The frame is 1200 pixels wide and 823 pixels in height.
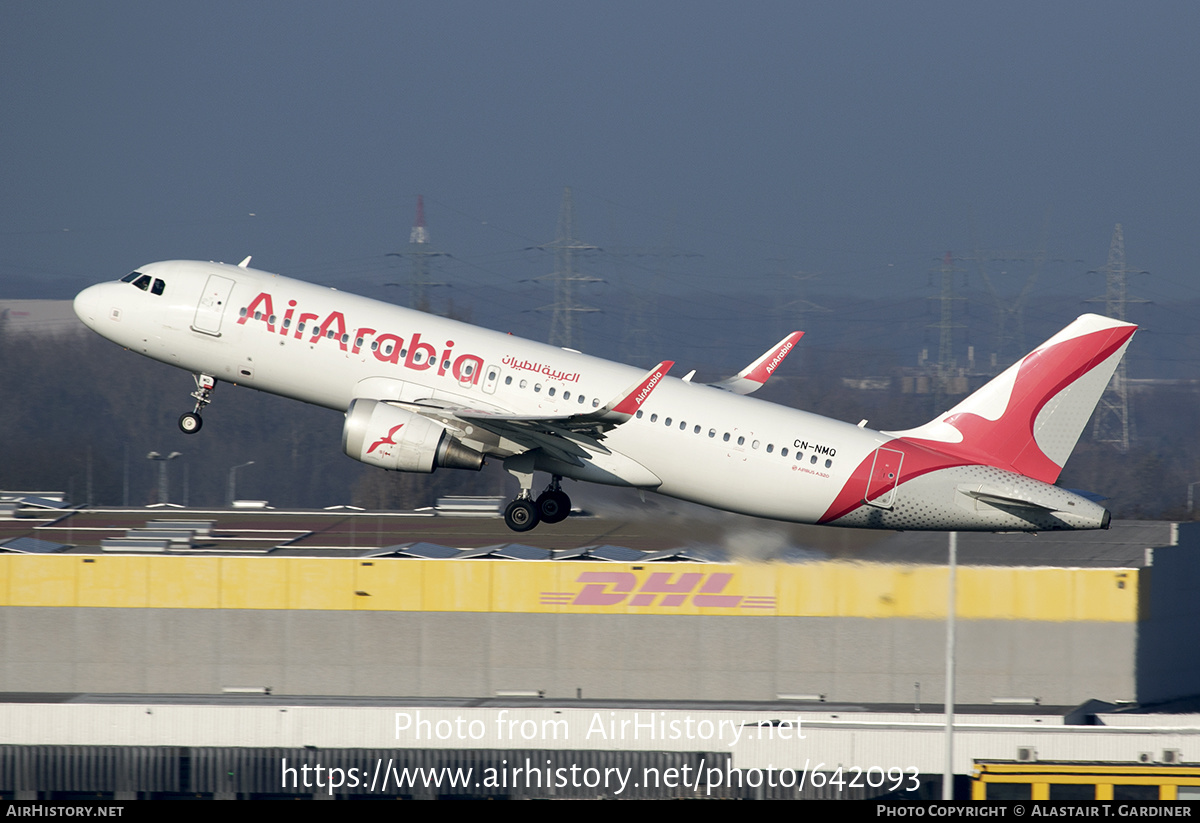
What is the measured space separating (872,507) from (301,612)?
21058mm

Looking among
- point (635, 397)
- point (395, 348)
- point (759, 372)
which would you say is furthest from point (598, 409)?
point (759, 372)

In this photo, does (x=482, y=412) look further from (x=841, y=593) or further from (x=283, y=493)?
(x=283, y=493)

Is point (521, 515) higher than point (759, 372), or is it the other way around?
point (759, 372)

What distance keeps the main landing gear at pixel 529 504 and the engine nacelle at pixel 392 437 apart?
2749mm

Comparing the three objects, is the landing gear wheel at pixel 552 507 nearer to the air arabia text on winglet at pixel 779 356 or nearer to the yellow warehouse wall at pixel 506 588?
the yellow warehouse wall at pixel 506 588

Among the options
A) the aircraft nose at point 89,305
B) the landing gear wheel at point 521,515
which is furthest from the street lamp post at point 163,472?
the landing gear wheel at point 521,515

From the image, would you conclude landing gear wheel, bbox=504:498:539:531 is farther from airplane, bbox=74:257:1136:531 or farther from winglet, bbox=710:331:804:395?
winglet, bbox=710:331:804:395

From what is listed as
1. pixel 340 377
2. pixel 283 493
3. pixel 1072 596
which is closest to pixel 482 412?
pixel 340 377

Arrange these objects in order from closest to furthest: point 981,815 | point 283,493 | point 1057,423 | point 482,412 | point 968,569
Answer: point 981,815
point 482,412
point 1057,423
point 968,569
point 283,493

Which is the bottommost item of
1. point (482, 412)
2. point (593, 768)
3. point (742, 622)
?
point (593, 768)

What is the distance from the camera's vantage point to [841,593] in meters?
45.4

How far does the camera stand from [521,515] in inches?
1524

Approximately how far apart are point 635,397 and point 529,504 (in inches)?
266

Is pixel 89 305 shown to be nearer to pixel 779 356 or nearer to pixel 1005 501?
pixel 779 356
